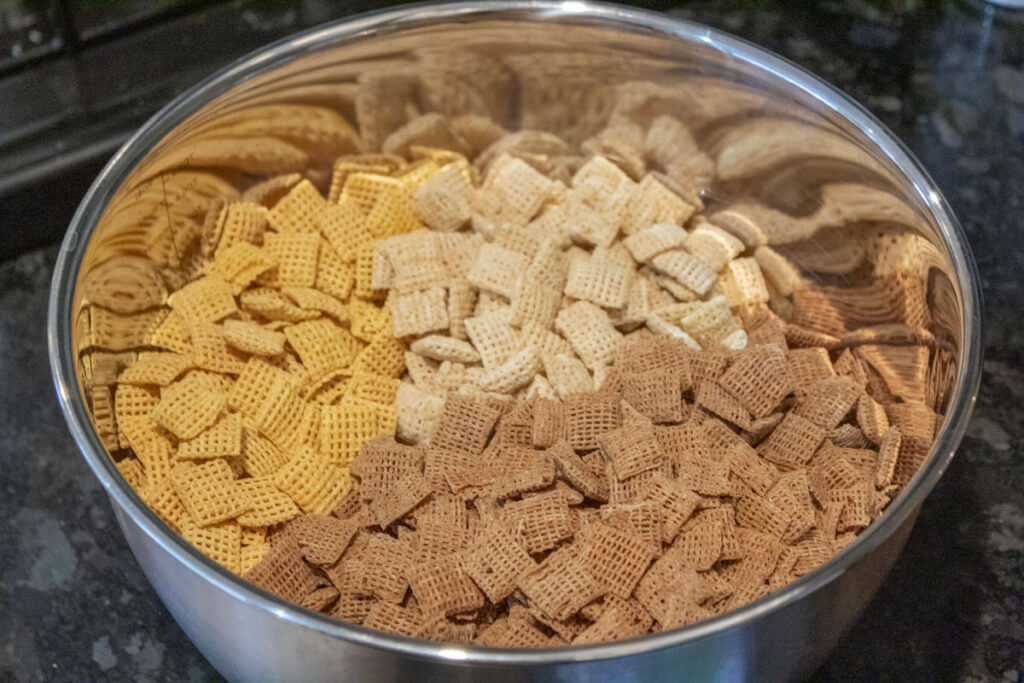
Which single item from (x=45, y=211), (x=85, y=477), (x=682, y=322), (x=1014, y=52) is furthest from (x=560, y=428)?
(x=1014, y=52)

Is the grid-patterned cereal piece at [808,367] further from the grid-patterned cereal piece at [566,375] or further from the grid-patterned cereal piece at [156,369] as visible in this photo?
the grid-patterned cereal piece at [156,369]

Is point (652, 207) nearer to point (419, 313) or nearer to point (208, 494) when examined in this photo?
point (419, 313)

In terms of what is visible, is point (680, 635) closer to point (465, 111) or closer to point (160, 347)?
point (160, 347)

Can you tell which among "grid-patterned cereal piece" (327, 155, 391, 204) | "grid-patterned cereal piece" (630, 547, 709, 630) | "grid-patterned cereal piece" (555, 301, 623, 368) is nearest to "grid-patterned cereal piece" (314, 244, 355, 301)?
"grid-patterned cereal piece" (327, 155, 391, 204)

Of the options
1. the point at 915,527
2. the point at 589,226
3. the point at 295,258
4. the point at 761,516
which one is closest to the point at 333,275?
the point at 295,258

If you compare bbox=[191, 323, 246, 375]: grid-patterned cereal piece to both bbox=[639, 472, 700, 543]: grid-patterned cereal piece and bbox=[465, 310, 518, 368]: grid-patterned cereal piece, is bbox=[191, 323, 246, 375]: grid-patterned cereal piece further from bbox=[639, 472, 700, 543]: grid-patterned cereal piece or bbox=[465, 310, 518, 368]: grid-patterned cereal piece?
bbox=[639, 472, 700, 543]: grid-patterned cereal piece

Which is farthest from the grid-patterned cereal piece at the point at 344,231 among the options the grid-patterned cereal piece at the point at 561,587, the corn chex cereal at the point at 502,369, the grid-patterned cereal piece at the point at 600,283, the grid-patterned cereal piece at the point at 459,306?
the grid-patterned cereal piece at the point at 561,587
